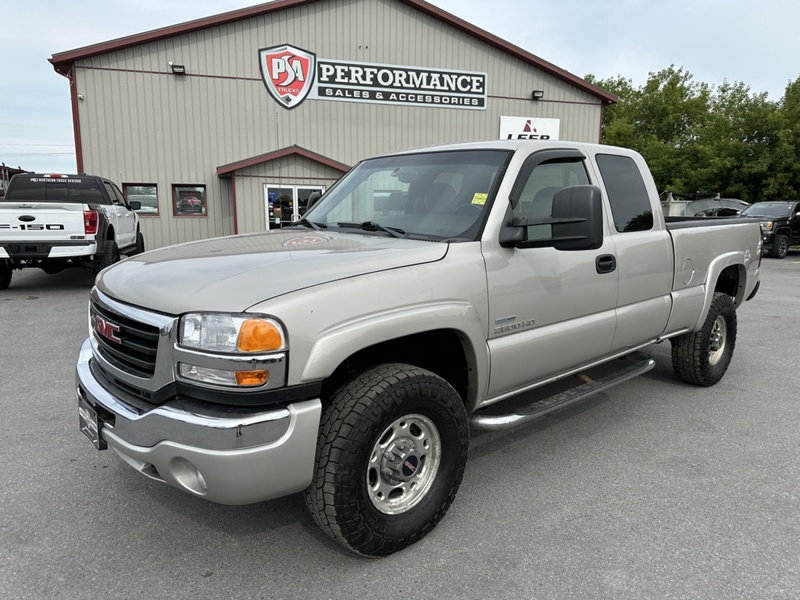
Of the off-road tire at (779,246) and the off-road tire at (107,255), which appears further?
the off-road tire at (779,246)

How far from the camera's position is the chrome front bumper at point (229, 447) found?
2061 mm

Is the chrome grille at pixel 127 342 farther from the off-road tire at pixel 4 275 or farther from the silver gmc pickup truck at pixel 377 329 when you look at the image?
the off-road tire at pixel 4 275

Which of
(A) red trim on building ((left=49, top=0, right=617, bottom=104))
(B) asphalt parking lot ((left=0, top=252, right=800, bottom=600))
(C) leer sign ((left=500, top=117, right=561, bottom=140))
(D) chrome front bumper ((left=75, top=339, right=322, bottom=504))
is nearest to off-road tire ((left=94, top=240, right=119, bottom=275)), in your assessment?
(B) asphalt parking lot ((left=0, top=252, right=800, bottom=600))

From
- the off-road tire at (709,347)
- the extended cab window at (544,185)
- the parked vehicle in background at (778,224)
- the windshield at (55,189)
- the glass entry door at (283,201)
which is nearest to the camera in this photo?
the extended cab window at (544,185)

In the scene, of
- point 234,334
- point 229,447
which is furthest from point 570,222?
point 229,447

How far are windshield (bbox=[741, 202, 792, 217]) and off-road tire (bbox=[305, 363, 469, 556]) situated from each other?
1876cm

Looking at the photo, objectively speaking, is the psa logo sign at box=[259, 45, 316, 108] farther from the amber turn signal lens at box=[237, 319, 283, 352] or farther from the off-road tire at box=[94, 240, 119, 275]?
the amber turn signal lens at box=[237, 319, 283, 352]

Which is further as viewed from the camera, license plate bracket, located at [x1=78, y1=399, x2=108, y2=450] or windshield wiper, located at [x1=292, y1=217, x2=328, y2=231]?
windshield wiper, located at [x1=292, y1=217, x2=328, y2=231]

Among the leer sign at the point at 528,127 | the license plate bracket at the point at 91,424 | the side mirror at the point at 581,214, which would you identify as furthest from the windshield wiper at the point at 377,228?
the leer sign at the point at 528,127

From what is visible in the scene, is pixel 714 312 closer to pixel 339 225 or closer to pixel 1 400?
pixel 339 225

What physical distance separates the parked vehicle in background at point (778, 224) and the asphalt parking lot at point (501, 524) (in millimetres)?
15853

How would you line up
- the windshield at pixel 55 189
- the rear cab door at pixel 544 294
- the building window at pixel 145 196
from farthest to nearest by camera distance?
the building window at pixel 145 196 → the windshield at pixel 55 189 → the rear cab door at pixel 544 294

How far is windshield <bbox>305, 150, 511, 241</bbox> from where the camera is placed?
3.05 meters

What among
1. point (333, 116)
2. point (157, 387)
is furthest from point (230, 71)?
point (157, 387)
